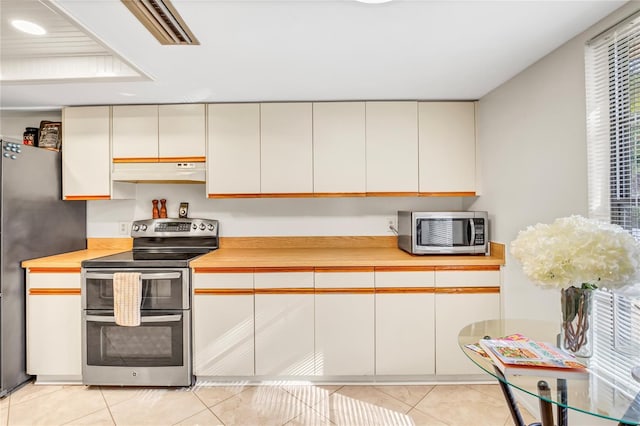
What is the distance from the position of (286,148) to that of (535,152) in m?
1.74

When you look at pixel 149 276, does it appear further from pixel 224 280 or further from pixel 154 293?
pixel 224 280

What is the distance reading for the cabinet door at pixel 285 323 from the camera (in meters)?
2.39

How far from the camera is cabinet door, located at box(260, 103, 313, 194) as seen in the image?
268 centimetres

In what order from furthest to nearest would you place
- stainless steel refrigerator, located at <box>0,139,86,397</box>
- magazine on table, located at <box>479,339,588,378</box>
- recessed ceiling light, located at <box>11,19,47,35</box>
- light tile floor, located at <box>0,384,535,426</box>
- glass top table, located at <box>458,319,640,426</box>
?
stainless steel refrigerator, located at <box>0,139,86,397</box>, light tile floor, located at <box>0,384,535,426</box>, recessed ceiling light, located at <box>11,19,47,35</box>, magazine on table, located at <box>479,339,588,378</box>, glass top table, located at <box>458,319,640,426</box>

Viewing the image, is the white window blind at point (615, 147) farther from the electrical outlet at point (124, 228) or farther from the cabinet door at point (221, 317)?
the electrical outlet at point (124, 228)

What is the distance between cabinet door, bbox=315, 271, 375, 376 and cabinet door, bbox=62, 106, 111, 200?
2.05 m

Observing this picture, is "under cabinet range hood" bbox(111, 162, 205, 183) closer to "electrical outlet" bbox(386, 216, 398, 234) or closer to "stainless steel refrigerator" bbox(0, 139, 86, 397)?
"stainless steel refrigerator" bbox(0, 139, 86, 397)

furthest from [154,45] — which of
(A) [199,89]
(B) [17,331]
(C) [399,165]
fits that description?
(B) [17,331]

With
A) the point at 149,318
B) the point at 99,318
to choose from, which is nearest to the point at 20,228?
the point at 99,318

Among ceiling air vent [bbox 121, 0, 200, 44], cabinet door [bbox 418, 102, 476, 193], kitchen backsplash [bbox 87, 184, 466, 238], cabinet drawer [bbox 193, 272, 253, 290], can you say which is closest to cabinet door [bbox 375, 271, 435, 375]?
kitchen backsplash [bbox 87, 184, 466, 238]

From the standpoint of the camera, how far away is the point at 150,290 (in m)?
2.34

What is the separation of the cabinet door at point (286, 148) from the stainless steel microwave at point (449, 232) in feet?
3.00

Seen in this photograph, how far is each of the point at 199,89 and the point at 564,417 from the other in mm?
2704

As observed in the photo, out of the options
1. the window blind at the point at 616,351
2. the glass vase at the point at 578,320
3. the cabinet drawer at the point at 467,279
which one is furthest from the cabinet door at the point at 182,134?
the window blind at the point at 616,351
